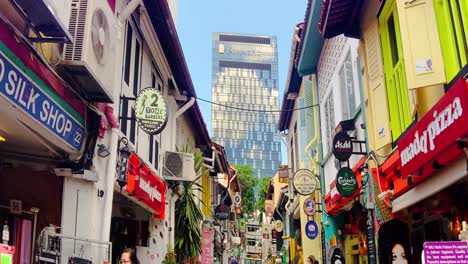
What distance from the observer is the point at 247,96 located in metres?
164

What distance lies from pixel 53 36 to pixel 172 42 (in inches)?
249

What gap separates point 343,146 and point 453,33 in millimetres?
4055

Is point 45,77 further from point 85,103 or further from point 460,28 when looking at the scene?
point 460,28

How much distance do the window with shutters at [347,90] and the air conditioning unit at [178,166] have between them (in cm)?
404

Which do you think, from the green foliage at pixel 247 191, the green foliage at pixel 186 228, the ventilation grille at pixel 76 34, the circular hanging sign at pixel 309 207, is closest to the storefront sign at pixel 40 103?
the ventilation grille at pixel 76 34

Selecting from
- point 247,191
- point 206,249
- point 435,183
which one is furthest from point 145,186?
point 247,191

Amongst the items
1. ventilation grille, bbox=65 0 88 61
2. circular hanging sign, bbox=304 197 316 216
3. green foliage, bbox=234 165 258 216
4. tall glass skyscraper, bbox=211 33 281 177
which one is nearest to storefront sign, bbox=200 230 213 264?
circular hanging sign, bbox=304 197 316 216

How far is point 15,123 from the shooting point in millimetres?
5391

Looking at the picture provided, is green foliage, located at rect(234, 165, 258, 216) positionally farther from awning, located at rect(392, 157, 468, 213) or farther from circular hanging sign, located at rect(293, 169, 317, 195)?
awning, located at rect(392, 157, 468, 213)

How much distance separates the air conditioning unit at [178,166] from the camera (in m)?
12.2

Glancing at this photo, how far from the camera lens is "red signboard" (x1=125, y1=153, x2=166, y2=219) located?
8781 mm

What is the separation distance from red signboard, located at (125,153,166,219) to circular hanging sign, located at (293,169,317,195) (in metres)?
4.05

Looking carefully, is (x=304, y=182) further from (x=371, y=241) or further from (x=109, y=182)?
(x=109, y=182)

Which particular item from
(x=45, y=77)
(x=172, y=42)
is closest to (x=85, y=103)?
(x=45, y=77)
